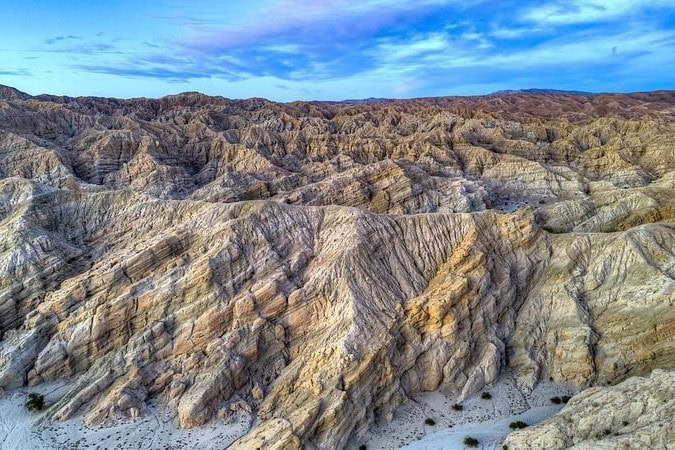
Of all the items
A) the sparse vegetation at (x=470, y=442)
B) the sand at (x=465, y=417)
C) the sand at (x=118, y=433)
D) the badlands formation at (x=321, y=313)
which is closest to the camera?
the sparse vegetation at (x=470, y=442)

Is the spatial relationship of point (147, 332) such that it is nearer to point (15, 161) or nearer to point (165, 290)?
point (165, 290)

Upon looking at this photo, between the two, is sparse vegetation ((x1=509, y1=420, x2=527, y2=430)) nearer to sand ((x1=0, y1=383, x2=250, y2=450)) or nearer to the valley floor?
the valley floor

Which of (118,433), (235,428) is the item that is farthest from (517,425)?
(118,433)

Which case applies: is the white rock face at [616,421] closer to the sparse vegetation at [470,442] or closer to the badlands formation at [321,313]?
the badlands formation at [321,313]

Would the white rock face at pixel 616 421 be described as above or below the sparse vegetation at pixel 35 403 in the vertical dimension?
above

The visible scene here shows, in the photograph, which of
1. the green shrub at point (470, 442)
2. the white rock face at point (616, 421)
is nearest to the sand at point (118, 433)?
the green shrub at point (470, 442)

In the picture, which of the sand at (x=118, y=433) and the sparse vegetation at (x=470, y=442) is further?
the sand at (x=118, y=433)

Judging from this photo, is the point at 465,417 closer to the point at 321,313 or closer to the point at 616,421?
the point at 616,421

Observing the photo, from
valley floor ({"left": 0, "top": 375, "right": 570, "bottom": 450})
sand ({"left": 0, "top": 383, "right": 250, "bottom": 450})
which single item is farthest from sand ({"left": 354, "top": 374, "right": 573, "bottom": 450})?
sand ({"left": 0, "top": 383, "right": 250, "bottom": 450})
